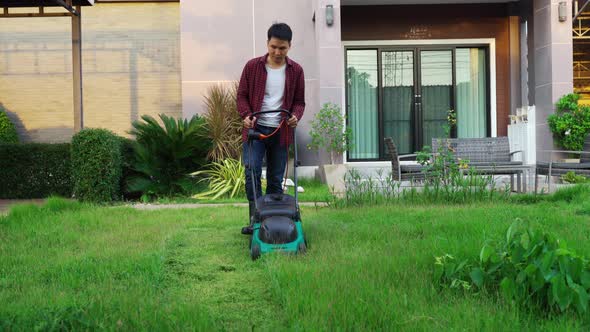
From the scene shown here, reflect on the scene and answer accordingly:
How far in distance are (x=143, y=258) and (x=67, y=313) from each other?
1467 millimetres

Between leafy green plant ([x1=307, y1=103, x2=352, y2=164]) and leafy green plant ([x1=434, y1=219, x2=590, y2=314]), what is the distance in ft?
24.3

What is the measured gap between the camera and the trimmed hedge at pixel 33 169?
33.9 feet

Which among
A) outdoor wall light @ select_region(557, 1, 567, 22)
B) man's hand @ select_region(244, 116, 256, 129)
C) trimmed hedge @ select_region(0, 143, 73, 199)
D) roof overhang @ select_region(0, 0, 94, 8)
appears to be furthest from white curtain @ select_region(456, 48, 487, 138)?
man's hand @ select_region(244, 116, 256, 129)

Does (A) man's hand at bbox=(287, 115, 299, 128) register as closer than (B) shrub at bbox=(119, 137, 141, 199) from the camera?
Yes

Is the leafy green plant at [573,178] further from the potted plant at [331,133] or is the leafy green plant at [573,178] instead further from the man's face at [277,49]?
the man's face at [277,49]

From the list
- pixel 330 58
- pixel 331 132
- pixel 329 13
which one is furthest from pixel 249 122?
A: pixel 329 13

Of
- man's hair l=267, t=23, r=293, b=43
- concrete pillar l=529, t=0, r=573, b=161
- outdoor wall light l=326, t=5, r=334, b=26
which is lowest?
man's hair l=267, t=23, r=293, b=43

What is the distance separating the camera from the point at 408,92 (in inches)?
496

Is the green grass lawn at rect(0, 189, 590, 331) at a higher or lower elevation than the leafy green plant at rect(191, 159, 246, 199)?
lower

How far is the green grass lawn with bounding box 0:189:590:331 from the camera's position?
8.82ft

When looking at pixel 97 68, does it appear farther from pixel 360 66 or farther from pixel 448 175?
pixel 448 175

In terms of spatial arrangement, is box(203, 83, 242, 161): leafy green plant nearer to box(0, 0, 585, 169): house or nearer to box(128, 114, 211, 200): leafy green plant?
box(128, 114, 211, 200): leafy green plant

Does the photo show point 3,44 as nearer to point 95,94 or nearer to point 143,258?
point 95,94

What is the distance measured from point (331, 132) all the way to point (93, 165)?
13.5 ft
